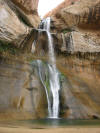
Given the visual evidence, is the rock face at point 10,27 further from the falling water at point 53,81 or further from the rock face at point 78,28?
the rock face at point 78,28

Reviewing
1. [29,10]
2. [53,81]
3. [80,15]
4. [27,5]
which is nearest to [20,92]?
[53,81]

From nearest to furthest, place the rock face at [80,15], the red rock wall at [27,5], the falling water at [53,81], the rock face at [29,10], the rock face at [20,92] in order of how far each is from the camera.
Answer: the rock face at [20,92] < the falling water at [53,81] < the red rock wall at [27,5] < the rock face at [29,10] < the rock face at [80,15]

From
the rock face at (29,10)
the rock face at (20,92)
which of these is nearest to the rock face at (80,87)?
the rock face at (20,92)

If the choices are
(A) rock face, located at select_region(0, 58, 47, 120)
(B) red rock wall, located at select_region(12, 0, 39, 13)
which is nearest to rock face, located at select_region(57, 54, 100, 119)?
(A) rock face, located at select_region(0, 58, 47, 120)

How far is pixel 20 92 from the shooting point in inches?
605

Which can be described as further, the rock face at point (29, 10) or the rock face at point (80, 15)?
the rock face at point (80, 15)

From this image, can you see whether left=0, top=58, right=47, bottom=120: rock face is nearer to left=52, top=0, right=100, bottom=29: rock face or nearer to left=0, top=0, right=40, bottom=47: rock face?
left=0, top=0, right=40, bottom=47: rock face

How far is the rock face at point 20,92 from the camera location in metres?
14.3

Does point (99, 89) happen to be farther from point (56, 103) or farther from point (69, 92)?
point (56, 103)

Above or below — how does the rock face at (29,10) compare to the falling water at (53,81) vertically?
above

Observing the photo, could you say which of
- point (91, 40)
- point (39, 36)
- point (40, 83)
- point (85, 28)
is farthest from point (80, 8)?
point (40, 83)

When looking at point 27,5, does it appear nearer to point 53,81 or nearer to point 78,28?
point 78,28

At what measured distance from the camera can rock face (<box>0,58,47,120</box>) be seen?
14.3 metres

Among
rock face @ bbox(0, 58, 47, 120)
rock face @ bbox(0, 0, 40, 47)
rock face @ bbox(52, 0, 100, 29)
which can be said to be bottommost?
rock face @ bbox(0, 58, 47, 120)
